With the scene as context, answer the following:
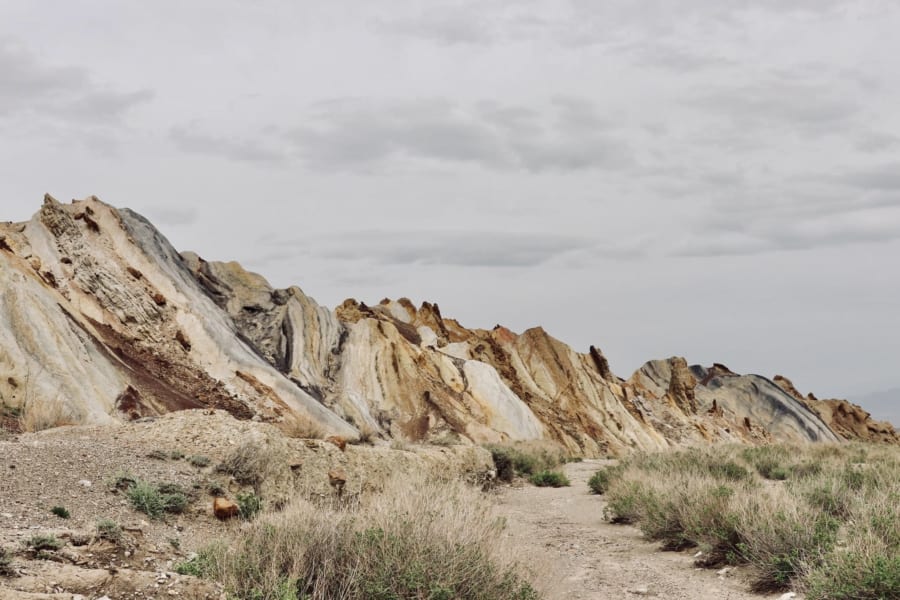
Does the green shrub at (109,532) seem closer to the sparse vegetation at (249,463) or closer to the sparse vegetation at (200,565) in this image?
the sparse vegetation at (200,565)

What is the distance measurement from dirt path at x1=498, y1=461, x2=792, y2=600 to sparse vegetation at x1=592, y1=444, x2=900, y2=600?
0.36 m

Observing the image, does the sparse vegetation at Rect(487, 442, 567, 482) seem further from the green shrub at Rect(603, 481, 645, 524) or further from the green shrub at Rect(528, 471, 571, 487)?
the green shrub at Rect(603, 481, 645, 524)

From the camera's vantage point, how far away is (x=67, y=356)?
23.5 metres

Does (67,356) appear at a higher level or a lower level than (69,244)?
lower

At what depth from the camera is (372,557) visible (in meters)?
6.84

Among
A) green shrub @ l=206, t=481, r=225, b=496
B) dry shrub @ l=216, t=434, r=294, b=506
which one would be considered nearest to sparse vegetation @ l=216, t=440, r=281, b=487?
dry shrub @ l=216, t=434, r=294, b=506

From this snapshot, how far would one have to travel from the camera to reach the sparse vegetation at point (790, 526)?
26.5 ft

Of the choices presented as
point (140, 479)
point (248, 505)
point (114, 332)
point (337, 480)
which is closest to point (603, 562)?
point (337, 480)

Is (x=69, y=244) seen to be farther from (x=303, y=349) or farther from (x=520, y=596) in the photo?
(x=520, y=596)

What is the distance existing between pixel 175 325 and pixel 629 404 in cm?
3439

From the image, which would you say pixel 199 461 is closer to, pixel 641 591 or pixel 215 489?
pixel 215 489

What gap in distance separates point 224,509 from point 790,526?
25.3 ft

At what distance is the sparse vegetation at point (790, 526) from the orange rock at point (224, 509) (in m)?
6.81

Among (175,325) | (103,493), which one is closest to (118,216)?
(175,325)
